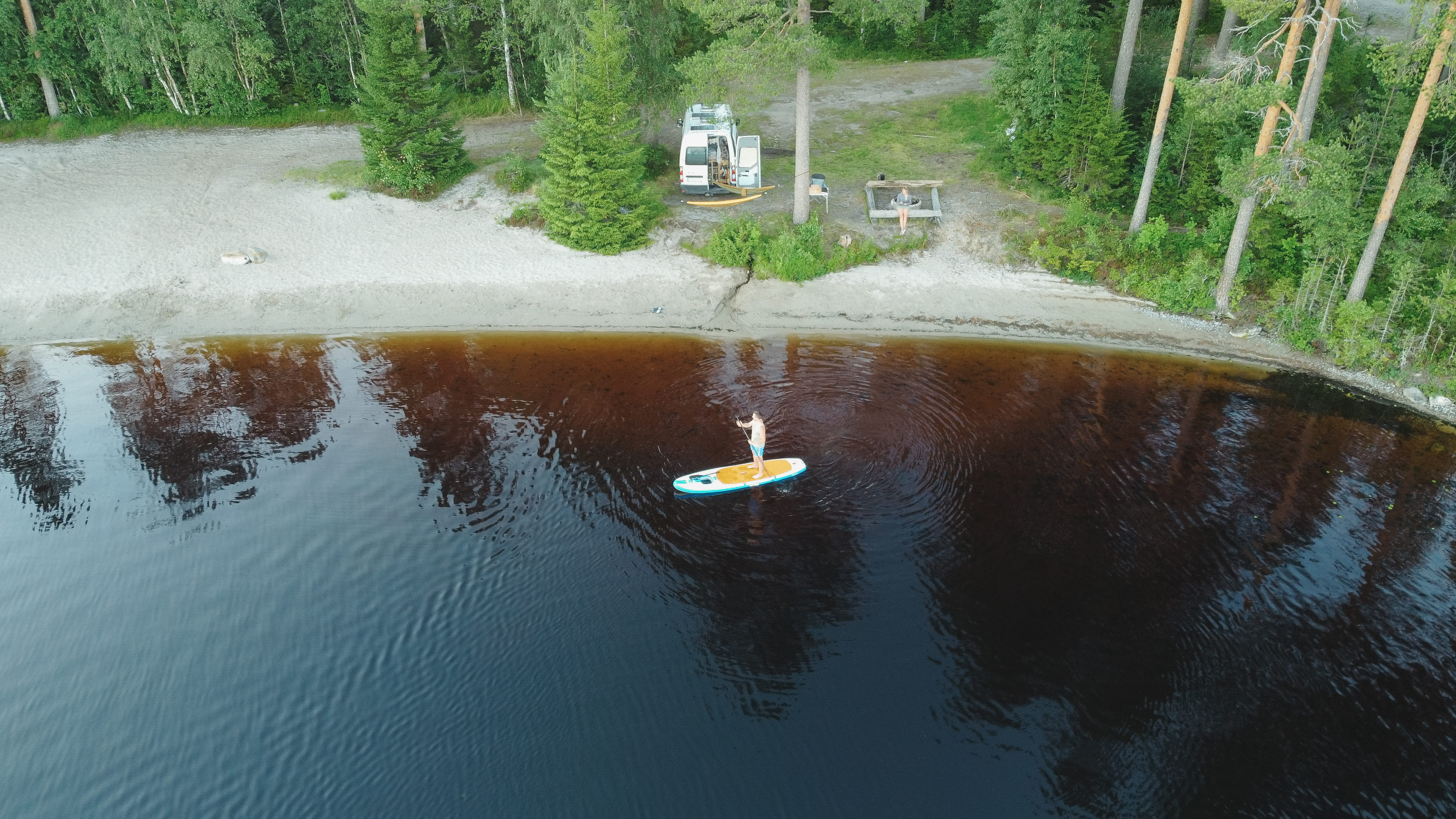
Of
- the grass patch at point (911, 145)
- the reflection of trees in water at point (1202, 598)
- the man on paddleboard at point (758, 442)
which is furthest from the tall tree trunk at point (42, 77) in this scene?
the reflection of trees in water at point (1202, 598)

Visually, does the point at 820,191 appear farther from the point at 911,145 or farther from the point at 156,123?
the point at 156,123

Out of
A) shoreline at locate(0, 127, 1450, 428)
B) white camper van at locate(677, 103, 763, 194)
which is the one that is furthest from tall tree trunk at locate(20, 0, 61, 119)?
white camper van at locate(677, 103, 763, 194)

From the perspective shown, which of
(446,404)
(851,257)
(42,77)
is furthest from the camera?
(42,77)

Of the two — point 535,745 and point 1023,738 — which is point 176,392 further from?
point 1023,738

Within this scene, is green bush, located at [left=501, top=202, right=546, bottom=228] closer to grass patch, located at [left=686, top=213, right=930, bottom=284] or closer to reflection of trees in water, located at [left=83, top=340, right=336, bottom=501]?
grass patch, located at [left=686, top=213, right=930, bottom=284]

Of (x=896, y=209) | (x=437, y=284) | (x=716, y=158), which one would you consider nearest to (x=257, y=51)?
(x=437, y=284)

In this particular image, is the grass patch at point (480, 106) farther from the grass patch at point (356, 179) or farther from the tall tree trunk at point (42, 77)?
the tall tree trunk at point (42, 77)
